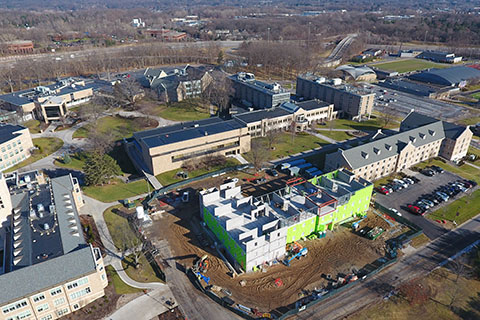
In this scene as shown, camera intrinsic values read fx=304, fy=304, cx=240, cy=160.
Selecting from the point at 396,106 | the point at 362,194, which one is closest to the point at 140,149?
the point at 362,194

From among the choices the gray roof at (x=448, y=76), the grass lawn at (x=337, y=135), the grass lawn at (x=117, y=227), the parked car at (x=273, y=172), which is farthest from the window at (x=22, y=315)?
the gray roof at (x=448, y=76)

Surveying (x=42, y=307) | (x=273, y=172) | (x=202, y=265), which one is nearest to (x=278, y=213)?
(x=202, y=265)

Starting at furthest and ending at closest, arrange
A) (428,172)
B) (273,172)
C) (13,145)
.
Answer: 1. (13,145)
2. (273,172)
3. (428,172)

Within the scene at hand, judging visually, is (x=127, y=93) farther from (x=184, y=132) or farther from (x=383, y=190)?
(x=383, y=190)

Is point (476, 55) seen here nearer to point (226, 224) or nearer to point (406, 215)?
point (406, 215)

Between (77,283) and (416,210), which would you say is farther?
(416,210)

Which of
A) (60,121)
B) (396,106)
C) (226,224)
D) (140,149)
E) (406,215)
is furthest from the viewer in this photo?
(396,106)

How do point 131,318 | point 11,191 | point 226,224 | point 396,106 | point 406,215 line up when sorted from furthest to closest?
point 396,106
point 406,215
point 11,191
point 226,224
point 131,318
